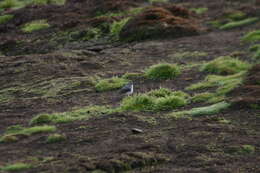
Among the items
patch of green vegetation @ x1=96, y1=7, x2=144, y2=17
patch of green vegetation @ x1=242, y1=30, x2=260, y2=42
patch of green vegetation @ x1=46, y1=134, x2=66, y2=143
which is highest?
patch of green vegetation @ x1=46, y1=134, x2=66, y2=143

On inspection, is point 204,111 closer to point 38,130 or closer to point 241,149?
point 241,149

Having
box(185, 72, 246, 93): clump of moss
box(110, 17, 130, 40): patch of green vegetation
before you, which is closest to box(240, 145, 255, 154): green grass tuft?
box(185, 72, 246, 93): clump of moss

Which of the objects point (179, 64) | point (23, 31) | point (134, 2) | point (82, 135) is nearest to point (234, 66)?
point (179, 64)

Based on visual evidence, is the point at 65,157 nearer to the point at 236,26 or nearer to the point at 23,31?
the point at 236,26

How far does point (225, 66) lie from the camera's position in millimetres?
16938

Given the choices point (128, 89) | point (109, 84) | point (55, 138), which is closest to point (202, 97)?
point (128, 89)

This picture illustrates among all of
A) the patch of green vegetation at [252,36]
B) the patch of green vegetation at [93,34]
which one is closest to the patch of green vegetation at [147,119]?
the patch of green vegetation at [252,36]

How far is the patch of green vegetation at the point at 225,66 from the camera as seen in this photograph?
16625 millimetres

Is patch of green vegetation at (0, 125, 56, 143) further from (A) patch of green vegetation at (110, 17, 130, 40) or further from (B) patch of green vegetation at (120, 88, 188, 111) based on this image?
(A) patch of green vegetation at (110, 17, 130, 40)

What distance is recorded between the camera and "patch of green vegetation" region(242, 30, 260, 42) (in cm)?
2091

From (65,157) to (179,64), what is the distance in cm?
1005

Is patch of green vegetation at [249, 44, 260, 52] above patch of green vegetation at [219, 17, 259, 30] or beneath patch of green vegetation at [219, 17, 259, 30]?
above

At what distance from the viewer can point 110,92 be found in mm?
15703

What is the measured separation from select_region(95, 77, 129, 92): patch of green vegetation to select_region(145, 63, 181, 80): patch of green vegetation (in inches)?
37.0
